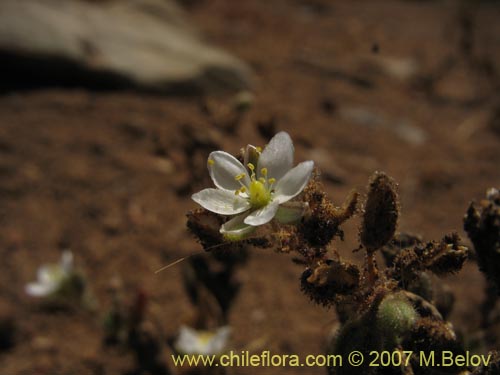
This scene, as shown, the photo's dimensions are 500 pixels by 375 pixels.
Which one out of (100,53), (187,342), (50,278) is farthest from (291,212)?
(100,53)

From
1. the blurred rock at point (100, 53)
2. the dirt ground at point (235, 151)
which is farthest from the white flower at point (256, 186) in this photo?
the blurred rock at point (100, 53)

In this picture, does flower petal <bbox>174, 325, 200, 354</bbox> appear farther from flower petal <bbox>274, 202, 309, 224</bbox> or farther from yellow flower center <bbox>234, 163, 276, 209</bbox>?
flower petal <bbox>274, 202, 309, 224</bbox>

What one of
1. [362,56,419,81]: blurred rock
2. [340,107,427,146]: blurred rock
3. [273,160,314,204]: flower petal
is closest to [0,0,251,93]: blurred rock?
[340,107,427,146]: blurred rock

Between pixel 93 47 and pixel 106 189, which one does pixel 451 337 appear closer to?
pixel 106 189

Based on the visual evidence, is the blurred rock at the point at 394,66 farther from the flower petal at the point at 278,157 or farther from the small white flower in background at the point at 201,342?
the flower petal at the point at 278,157

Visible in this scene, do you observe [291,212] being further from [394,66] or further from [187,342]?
[394,66]

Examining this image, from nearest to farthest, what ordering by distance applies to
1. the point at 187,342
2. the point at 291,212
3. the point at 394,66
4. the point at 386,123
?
the point at 291,212
the point at 187,342
the point at 386,123
the point at 394,66
